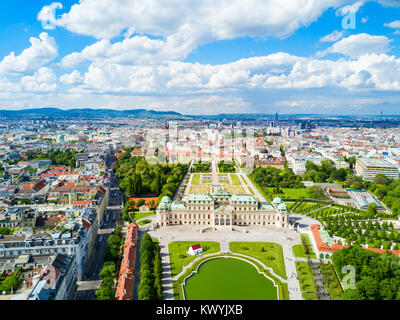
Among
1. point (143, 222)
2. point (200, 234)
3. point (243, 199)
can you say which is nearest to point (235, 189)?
point (243, 199)

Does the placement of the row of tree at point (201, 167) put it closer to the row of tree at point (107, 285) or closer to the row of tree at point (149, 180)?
the row of tree at point (149, 180)

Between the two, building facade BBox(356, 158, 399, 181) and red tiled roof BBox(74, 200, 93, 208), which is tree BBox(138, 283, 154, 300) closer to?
red tiled roof BBox(74, 200, 93, 208)

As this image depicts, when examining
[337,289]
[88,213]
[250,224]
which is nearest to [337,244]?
[337,289]

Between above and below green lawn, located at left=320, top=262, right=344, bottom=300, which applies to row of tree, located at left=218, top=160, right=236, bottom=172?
above

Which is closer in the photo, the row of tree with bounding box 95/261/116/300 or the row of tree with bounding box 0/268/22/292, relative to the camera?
the row of tree with bounding box 0/268/22/292

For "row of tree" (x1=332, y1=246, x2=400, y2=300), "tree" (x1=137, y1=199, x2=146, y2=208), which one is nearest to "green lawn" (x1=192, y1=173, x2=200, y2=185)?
"tree" (x1=137, y1=199, x2=146, y2=208)

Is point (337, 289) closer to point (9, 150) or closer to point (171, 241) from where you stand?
point (171, 241)
